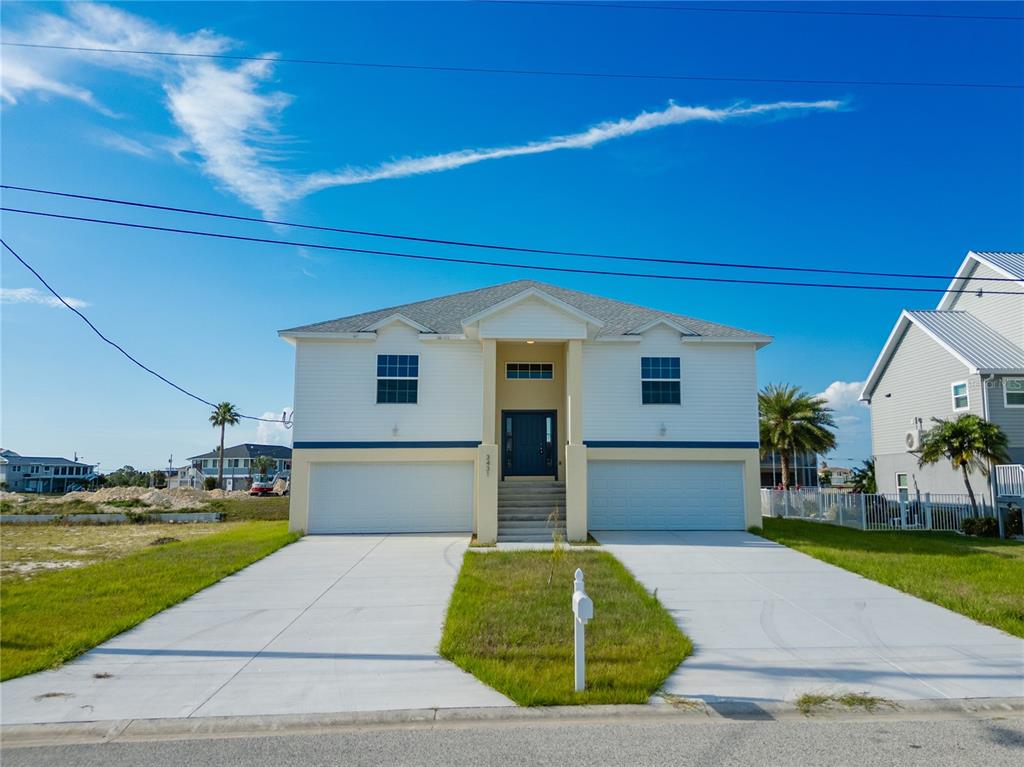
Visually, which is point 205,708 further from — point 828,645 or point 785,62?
point 785,62

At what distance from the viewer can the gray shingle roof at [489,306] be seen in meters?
18.6

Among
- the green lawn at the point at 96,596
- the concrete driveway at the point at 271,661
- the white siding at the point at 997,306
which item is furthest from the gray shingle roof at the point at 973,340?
the green lawn at the point at 96,596

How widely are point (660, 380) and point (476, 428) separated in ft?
17.4

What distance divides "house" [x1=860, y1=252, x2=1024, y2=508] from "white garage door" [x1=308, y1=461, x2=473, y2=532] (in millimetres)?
16366

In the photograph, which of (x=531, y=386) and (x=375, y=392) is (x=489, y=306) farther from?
(x=375, y=392)

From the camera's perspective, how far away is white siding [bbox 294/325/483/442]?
58.8ft

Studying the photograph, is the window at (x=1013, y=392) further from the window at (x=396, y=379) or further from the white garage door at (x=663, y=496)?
the window at (x=396, y=379)

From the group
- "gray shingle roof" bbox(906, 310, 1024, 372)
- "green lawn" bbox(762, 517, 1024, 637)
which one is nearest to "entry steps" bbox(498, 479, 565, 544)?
"green lawn" bbox(762, 517, 1024, 637)

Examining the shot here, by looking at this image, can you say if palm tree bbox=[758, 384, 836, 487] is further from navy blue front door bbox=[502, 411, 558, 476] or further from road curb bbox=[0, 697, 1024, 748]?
road curb bbox=[0, 697, 1024, 748]

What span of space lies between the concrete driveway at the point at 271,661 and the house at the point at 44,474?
9040cm

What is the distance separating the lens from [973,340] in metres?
23.4

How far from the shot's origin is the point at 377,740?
5.06 meters

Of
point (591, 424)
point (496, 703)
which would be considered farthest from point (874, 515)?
point (496, 703)

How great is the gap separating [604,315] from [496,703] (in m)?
15.5
